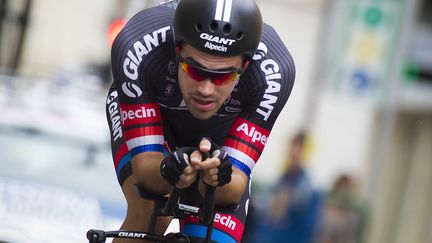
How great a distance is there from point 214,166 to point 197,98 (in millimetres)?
344

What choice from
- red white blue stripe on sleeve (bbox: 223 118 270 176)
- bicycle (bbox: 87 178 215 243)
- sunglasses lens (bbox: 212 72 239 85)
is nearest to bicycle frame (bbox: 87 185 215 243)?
bicycle (bbox: 87 178 215 243)

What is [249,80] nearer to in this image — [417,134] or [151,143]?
[151,143]

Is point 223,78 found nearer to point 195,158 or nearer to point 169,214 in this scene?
point 195,158

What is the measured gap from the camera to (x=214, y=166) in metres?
5.24

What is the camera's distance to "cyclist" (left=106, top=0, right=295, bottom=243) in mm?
5340

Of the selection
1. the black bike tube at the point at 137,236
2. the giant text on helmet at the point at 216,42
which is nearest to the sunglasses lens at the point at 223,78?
the giant text on helmet at the point at 216,42

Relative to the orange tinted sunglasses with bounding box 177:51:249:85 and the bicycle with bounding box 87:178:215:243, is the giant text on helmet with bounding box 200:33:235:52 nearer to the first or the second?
the orange tinted sunglasses with bounding box 177:51:249:85

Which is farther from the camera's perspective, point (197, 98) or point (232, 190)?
point (232, 190)

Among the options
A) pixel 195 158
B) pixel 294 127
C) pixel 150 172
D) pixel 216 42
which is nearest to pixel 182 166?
pixel 195 158

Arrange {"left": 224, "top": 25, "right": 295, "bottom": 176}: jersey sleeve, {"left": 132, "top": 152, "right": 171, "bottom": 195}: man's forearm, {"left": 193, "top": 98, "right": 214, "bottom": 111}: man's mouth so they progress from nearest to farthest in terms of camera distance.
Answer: {"left": 193, "top": 98, "right": 214, "bottom": 111}: man's mouth
{"left": 132, "top": 152, "right": 171, "bottom": 195}: man's forearm
{"left": 224, "top": 25, "right": 295, "bottom": 176}: jersey sleeve

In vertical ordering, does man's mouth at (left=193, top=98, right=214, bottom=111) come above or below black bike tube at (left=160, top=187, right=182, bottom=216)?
above

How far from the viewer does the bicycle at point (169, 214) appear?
5.39 meters

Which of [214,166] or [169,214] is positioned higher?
[214,166]

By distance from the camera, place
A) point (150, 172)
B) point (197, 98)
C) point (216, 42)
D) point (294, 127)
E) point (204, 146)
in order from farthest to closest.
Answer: point (294, 127) < point (150, 172) < point (197, 98) < point (216, 42) < point (204, 146)
